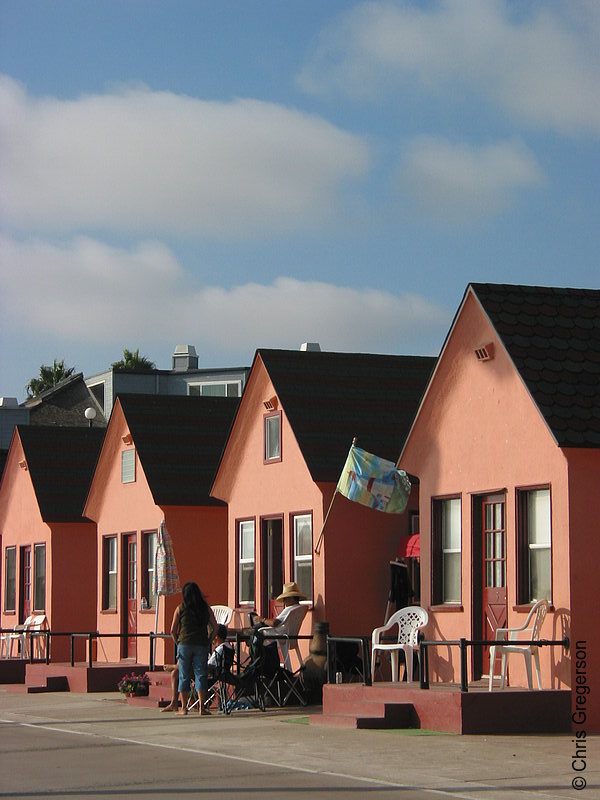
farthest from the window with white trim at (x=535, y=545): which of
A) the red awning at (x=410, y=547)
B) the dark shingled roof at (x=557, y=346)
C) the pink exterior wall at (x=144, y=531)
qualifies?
the pink exterior wall at (x=144, y=531)

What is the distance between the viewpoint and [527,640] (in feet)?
59.2

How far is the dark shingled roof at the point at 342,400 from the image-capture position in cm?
2412

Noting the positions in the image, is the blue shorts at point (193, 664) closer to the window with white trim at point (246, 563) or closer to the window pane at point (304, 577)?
the window pane at point (304, 577)

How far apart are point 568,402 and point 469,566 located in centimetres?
295

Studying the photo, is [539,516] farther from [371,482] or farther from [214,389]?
[214,389]

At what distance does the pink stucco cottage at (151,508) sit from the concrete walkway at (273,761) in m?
8.96

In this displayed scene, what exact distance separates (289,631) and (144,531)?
7.67 m

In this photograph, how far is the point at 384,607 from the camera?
Result: 933 inches

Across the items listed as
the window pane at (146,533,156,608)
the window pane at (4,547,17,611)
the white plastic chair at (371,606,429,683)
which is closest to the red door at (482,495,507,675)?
the white plastic chair at (371,606,429,683)

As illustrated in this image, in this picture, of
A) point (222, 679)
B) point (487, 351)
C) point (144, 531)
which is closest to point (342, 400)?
point (487, 351)

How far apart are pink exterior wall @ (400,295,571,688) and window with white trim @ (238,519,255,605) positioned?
5.65 metres

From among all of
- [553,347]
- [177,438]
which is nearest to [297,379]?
[177,438]

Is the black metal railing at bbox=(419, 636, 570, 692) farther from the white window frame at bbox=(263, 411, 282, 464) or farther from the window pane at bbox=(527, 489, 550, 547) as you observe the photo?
the white window frame at bbox=(263, 411, 282, 464)

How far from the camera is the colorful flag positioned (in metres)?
21.7
